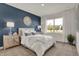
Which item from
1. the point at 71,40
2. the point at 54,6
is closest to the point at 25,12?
the point at 54,6

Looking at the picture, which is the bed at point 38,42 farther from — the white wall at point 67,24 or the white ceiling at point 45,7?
the white ceiling at point 45,7

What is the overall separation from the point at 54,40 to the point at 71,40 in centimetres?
27

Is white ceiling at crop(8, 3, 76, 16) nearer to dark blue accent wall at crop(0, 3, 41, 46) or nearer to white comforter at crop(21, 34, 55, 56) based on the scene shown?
dark blue accent wall at crop(0, 3, 41, 46)

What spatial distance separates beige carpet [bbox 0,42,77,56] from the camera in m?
1.44

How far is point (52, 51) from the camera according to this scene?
148 cm

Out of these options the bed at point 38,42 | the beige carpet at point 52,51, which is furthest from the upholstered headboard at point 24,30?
the beige carpet at point 52,51

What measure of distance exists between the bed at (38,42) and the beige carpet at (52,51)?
0.23 ft

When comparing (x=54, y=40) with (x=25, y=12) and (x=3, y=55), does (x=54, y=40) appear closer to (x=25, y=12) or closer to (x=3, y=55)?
(x=25, y=12)

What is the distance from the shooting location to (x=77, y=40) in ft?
4.85

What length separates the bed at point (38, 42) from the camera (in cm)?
144

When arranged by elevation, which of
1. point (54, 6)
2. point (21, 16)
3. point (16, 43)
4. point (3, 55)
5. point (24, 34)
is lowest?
point (3, 55)

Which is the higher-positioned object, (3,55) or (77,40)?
(77,40)

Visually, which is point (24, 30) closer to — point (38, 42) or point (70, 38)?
point (38, 42)

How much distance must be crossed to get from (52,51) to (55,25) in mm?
434
